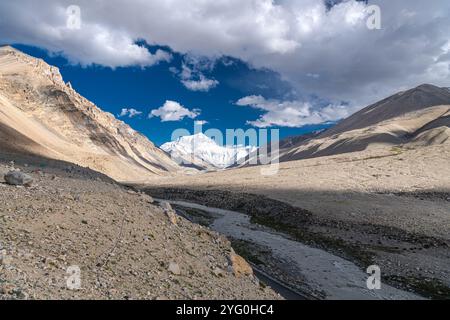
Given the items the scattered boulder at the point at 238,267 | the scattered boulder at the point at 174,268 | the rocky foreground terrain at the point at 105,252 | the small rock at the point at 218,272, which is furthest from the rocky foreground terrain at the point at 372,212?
the scattered boulder at the point at 174,268

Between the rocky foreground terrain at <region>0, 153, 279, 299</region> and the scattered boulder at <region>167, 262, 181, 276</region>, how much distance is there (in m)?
0.05

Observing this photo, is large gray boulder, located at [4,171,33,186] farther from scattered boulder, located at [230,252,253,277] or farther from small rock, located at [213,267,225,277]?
scattered boulder, located at [230,252,253,277]

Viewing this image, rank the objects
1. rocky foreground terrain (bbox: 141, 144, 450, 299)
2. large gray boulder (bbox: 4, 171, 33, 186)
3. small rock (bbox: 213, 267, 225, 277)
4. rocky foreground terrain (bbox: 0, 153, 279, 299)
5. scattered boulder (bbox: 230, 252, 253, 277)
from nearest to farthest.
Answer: rocky foreground terrain (bbox: 0, 153, 279, 299) → small rock (bbox: 213, 267, 225, 277) → scattered boulder (bbox: 230, 252, 253, 277) → large gray boulder (bbox: 4, 171, 33, 186) → rocky foreground terrain (bbox: 141, 144, 450, 299)

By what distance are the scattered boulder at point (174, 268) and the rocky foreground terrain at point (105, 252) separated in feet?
0.16

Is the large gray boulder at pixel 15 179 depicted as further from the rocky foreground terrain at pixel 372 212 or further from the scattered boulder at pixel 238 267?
the rocky foreground terrain at pixel 372 212

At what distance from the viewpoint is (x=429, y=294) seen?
92.2 feet

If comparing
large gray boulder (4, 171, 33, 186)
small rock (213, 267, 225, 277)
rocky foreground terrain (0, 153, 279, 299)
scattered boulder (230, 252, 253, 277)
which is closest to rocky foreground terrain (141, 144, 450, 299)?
scattered boulder (230, 252, 253, 277)

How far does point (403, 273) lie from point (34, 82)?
679 ft

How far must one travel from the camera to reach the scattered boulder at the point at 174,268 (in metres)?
18.0

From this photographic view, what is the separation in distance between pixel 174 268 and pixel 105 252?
333 centimetres

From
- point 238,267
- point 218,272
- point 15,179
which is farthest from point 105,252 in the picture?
point 15,179

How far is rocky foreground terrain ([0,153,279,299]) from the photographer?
13789mm

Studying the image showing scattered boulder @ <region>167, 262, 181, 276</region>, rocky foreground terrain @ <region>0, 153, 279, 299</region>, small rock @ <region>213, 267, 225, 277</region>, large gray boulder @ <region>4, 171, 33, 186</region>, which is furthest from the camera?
large gray boulder @ <region>4, 171, 33, 186</region>

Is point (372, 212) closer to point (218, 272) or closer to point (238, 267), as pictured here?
point (238, 267)
